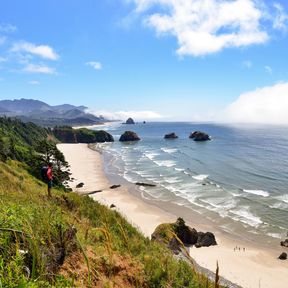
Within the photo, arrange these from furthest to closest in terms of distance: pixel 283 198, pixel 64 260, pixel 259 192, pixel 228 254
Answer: pixel 259 192 < pixel 283 198 < pixel 228 254 < pixel 64 260

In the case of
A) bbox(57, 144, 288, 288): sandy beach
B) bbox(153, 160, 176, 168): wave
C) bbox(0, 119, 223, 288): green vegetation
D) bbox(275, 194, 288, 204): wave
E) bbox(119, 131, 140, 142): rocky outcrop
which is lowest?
bbox(57, 144, 288, 288): sandy beach

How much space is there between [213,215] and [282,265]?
44.5 feet

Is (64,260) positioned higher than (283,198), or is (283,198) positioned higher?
(64,260)

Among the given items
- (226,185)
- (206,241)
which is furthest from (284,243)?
(226,185)

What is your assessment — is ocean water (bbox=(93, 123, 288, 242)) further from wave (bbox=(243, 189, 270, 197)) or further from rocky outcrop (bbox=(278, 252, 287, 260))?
rocky outcrop (bbox=(278, 252, 287, 260))

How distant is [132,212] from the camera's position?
4491cm

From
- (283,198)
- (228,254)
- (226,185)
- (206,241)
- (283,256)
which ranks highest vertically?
(283,198)

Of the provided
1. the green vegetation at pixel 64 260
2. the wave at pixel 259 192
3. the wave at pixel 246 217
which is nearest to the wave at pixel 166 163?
the wave at pixel 259 192

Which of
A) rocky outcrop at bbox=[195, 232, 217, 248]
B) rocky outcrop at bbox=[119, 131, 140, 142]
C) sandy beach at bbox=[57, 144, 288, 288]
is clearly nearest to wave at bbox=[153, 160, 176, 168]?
sandy beach at bbox=[57, 144, 288, 288]

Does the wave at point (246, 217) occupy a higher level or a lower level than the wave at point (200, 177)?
lower

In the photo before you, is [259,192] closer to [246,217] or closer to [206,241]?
[246,217]

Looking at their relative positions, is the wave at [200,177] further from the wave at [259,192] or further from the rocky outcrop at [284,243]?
the rocky outcrop at [284,243]

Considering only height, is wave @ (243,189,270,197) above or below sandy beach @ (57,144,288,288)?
above

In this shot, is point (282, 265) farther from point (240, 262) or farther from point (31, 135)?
point (31, 135)
